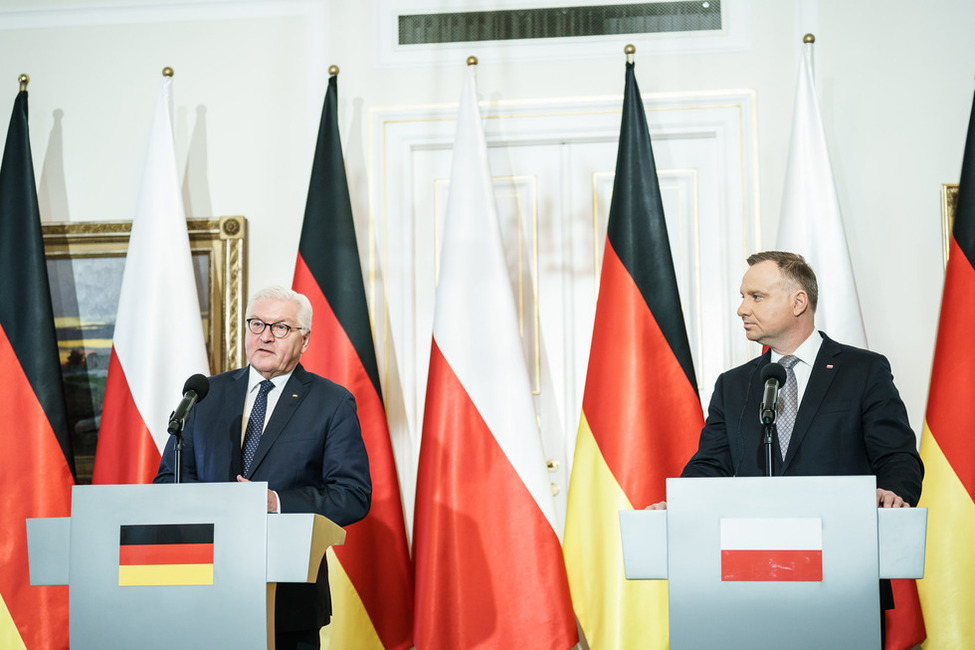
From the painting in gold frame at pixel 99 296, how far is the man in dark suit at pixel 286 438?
5.02 ft

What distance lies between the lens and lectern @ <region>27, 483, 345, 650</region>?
82.7 inches

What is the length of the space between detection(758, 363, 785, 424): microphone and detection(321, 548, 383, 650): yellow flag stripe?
6.80ft

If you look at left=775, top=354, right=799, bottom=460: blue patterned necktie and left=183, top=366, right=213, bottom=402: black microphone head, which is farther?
left=775, top=354, right=799, bottom=460: blue patterned necktie

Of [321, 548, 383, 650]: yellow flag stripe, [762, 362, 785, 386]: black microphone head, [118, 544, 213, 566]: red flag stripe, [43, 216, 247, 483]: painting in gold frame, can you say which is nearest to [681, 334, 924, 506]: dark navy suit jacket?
[762, 362, 785, 386]: black microphone head

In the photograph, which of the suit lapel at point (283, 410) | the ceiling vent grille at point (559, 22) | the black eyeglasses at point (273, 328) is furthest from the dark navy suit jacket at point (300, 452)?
the ceiling vent grille at point (559, 22)

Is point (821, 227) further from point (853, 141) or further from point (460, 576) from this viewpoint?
point (460, 576)

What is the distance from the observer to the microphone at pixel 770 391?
2.16 metres

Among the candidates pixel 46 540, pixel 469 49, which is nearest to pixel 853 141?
pixel 469 49

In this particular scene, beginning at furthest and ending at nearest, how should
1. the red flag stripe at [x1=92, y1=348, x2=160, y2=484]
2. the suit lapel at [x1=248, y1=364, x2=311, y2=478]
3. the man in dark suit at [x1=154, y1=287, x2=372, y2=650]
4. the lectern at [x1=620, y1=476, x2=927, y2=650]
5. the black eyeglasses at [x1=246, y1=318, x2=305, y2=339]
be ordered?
the red flag stripe at [x1=92, y1=348, x2=160, y2=484], the black eyeglasses at [x1=246, y1=318, x2=305, y2=339], the suit lapel at [x1=248, y1=364, x2=311, y2=478], the man in dark suit at [x1=154, y1=287, x2=372, y2=650], the lectern at [x1=620, y1=476, x2=927, y2=650]

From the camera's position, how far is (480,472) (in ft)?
12.4

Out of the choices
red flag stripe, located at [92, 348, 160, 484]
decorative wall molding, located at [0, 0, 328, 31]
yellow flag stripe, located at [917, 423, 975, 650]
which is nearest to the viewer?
yellow flag stripe, located at [917, 423, 975, 650]

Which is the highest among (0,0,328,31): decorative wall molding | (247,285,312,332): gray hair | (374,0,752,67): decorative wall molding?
(0,0,328,31): decorative wall molding

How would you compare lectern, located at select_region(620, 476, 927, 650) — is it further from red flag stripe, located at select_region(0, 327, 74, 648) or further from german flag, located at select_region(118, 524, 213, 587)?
red flag stripe, located at select_region(0, 327, 74, 648)

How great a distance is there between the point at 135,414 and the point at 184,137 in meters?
1.35
